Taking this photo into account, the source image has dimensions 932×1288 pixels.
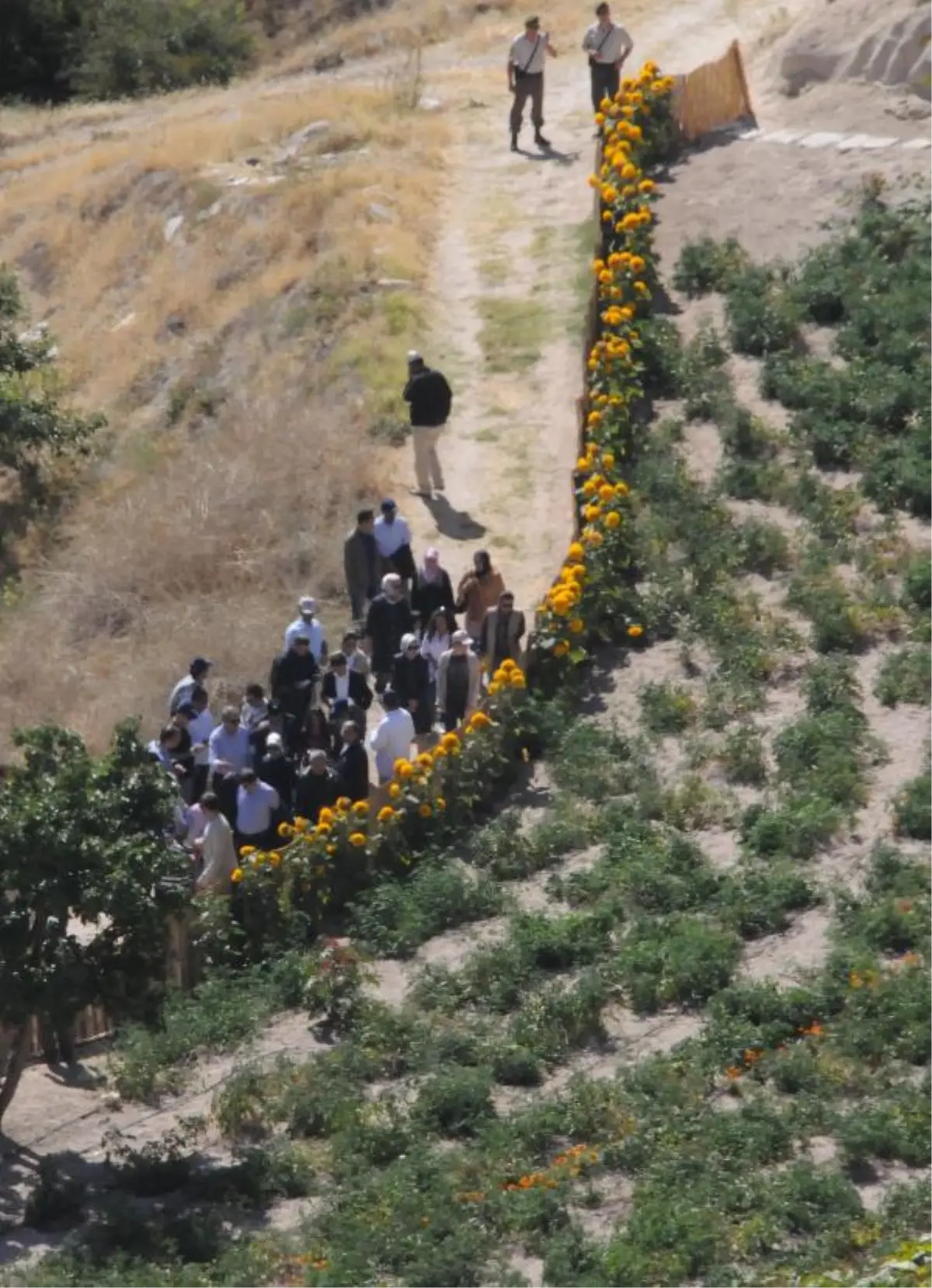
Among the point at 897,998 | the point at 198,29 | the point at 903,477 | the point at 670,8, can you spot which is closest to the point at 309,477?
the point at 903,477

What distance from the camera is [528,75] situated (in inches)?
1176

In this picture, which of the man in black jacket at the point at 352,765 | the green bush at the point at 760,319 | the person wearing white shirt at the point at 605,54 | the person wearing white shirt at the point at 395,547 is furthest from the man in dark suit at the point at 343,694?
the person wearing white shirt at the point at 605,54

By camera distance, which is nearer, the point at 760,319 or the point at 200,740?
the point at 200,740

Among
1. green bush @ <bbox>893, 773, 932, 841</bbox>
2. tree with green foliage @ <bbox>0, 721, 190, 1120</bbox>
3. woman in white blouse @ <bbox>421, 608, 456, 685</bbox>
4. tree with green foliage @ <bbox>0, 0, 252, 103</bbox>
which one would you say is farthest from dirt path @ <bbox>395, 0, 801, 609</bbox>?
tree with green foliage @ <bbox>0, 0, 252, 103</bbox>

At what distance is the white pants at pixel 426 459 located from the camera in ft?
73.7

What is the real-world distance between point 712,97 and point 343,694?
12931 mm

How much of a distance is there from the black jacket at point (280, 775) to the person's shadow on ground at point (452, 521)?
531cm

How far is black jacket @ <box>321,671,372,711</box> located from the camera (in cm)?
1792

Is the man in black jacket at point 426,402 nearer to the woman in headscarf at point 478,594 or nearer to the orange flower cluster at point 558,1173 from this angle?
the woman in headscarf at point 478,594

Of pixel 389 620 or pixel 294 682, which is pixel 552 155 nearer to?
pixel 389 620

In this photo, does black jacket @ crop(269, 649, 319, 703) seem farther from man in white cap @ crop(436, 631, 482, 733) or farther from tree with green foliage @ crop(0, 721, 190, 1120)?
tree with green foliage @ crop(0, 721, 190, 1120)

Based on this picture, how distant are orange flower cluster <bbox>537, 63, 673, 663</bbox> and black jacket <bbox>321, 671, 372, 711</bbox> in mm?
1824

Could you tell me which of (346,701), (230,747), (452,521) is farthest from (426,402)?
(230,747)

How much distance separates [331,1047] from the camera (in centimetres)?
1555
